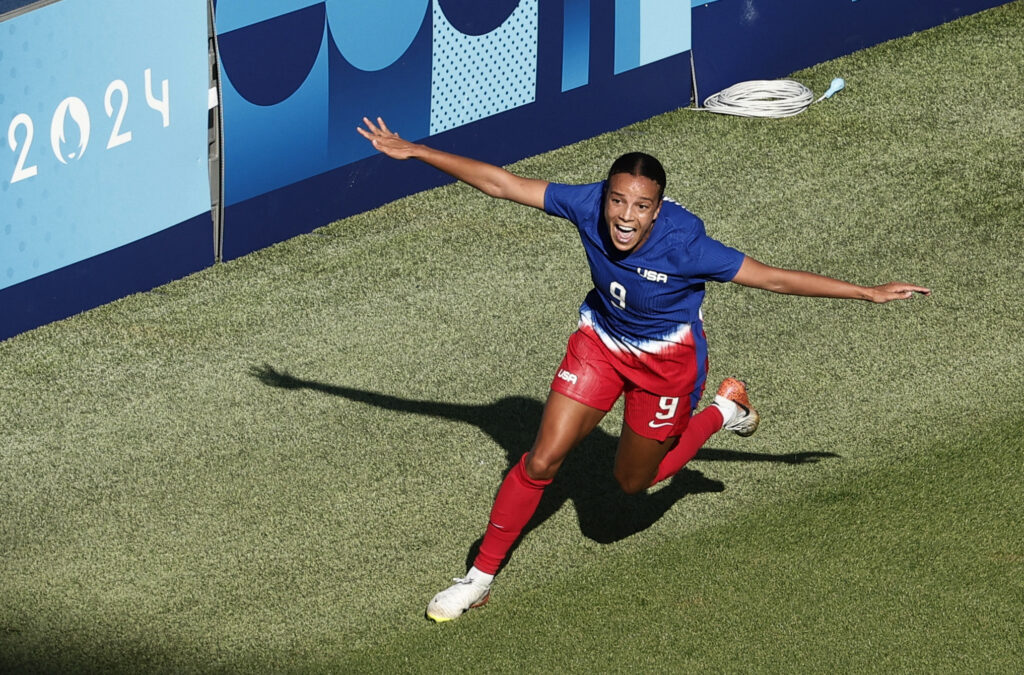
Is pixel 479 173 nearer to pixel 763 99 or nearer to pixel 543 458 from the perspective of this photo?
pixel 543 458

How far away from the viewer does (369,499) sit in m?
8.18

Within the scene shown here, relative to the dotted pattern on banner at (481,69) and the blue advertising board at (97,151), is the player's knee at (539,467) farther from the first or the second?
the dotted pattern on banner at (481,69)

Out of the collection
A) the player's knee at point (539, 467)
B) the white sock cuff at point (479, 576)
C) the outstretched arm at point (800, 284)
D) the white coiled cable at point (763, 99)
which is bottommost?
the white sock cuff at point (479, 576)

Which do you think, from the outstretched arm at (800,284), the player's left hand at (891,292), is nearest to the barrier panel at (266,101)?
the outstretched arm at (800,284)

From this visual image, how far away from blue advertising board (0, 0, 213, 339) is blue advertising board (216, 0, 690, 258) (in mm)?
315

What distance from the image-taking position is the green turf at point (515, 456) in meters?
7.07

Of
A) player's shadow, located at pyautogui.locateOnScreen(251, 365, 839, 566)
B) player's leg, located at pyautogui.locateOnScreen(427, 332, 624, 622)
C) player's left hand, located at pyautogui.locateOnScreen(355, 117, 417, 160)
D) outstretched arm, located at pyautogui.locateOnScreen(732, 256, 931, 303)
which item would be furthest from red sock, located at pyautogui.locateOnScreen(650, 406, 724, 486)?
player's left hand, located at pyautogui.locateOnScreen(355, 117, 417, 160)

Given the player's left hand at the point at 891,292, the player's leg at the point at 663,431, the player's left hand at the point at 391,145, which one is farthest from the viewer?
the player's leg at the point at 663,431

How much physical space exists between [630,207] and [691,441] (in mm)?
1872

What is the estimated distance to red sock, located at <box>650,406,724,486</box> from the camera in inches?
309

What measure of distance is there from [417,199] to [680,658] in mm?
5849

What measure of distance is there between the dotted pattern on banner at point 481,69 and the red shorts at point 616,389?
16.1 feet

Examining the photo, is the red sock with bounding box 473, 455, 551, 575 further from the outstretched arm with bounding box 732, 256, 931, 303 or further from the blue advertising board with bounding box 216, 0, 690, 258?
the blue advertising board with bounding box 216, 0, 690, 258

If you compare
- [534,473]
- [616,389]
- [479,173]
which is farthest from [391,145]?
[534,473]
